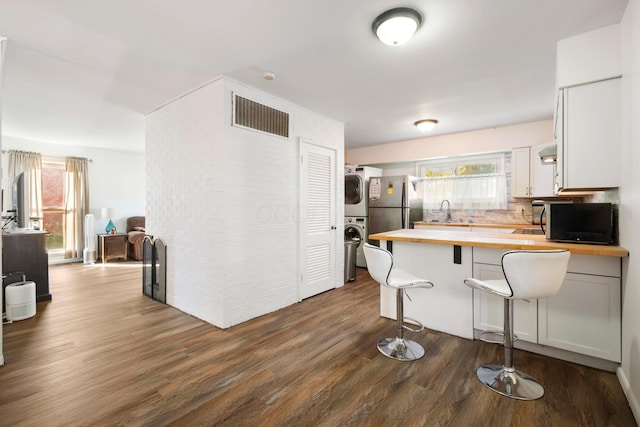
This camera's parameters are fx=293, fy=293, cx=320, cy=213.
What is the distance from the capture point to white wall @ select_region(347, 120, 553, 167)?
4.54 meters

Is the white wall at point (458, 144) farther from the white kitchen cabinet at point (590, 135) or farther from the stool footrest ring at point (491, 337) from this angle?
the stool footrest ring at point (491, 337)

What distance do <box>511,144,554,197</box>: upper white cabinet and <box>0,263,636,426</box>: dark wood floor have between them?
2.90 m

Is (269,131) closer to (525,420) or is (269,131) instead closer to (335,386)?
(335,386)

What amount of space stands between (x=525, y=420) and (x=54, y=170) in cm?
846

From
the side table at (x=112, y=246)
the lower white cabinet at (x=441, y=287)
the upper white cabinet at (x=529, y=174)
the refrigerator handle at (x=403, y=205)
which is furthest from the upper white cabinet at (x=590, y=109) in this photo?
the side table at (x=112, y=246)

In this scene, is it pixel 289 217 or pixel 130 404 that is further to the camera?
pixel 289 217

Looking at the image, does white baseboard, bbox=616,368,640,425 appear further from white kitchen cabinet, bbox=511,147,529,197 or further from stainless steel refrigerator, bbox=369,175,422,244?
stainless steel refrigerator, bbox=369,175,422,244

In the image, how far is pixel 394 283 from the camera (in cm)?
234

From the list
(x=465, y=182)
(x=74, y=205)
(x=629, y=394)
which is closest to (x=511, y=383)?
(x=629, y=394)

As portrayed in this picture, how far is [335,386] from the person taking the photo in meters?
2.01

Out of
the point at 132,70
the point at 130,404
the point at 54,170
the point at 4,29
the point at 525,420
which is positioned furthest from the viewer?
the point at 54,170

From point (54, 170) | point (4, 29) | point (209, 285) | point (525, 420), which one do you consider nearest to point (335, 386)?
point (525, 420)

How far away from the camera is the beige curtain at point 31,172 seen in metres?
5.54

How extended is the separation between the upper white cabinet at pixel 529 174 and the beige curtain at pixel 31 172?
8.60 metres
